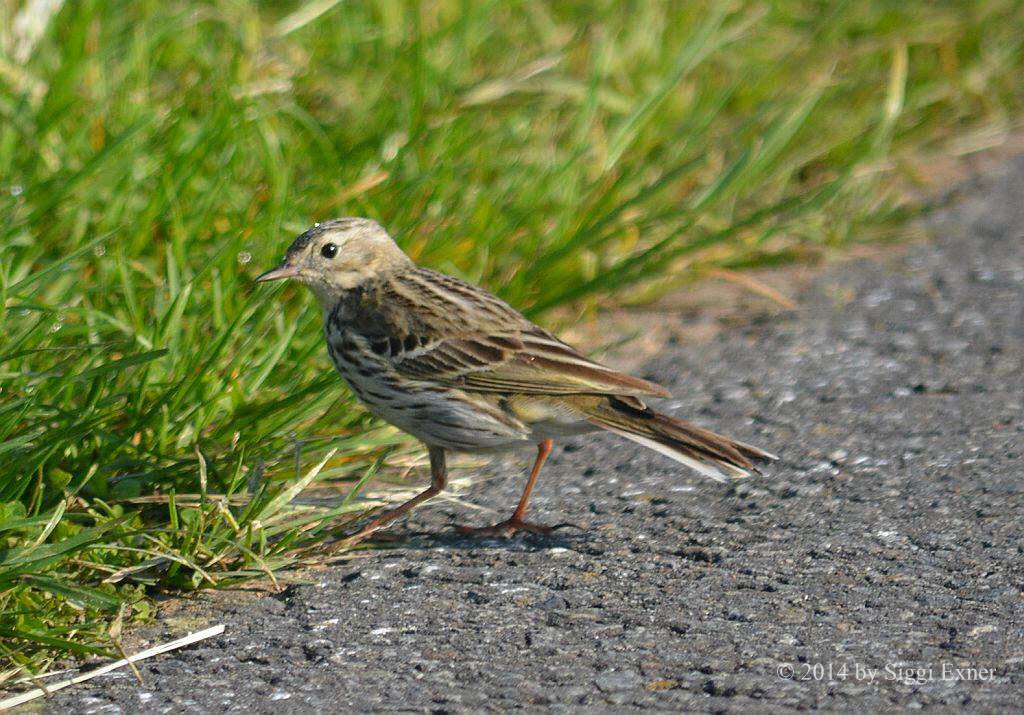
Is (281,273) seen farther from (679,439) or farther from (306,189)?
(679,439)

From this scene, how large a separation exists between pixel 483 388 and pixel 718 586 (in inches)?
43.1

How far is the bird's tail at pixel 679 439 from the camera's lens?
452 cm

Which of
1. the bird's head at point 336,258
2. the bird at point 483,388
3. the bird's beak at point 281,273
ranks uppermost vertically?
the bird's head at point 336,258

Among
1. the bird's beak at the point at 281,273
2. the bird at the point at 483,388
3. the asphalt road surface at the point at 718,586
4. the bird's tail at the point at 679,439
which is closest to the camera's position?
the asphalt road surface at the point at 718,586

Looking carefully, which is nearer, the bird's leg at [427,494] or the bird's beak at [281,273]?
the bird's leg at [427,494]

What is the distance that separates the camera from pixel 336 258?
17.1 feet

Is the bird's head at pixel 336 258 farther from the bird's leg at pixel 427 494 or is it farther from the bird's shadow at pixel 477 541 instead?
the bird's shadow at pixel 477 541

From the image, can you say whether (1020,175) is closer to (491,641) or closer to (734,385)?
→ (734,385)

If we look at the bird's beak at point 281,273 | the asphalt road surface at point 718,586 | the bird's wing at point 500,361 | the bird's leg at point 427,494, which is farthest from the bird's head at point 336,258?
the asphalt road surface at point 718,586

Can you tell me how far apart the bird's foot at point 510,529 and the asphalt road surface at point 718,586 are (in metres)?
0.05

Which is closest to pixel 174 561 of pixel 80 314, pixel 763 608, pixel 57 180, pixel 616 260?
pixel 80 314

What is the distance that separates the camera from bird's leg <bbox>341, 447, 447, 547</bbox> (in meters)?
4.70

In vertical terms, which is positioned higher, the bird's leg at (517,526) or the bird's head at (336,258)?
the bird's head at (336,258)

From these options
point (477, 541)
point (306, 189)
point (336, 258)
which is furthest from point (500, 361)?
point (306, 189)
